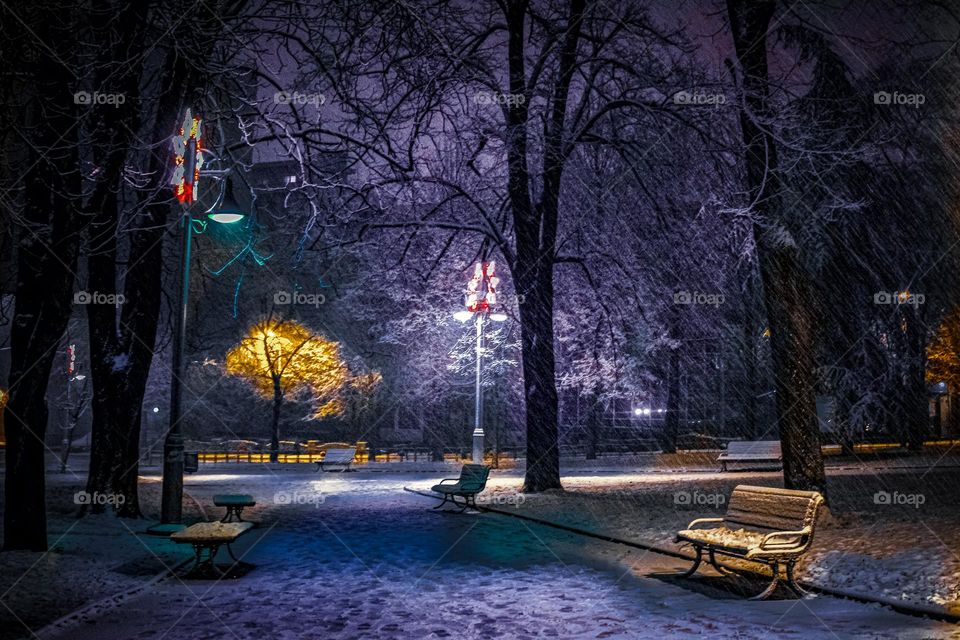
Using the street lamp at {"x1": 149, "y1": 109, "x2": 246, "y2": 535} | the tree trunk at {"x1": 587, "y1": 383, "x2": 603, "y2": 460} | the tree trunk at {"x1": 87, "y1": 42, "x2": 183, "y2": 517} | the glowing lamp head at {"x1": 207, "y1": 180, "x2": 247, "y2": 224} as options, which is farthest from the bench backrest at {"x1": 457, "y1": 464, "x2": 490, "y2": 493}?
the tree trunk at {"x1": 587, "y1": 383, "x2": 603, "y2": 460}

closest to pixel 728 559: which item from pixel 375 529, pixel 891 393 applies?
pixel 375 529

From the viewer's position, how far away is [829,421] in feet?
94.5

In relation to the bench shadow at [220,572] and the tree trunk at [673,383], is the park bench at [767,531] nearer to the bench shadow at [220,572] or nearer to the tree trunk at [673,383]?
the bench shadow at [220,572]

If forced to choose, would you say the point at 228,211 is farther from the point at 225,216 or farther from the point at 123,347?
the point at 123,347

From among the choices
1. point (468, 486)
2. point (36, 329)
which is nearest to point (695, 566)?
point (468, 486)

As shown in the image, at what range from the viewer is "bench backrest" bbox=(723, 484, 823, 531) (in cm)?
916

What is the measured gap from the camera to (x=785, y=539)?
9156 millimetres

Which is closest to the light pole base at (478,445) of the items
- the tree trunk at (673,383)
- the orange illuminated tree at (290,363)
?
the tree trunk at (673,383)

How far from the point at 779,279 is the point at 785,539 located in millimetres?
5757

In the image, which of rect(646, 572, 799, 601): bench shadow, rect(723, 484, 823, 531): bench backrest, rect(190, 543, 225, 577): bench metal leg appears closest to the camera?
rect(646, 572, 799, 601): bench shadow

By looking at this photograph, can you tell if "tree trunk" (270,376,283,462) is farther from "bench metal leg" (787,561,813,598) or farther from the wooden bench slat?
"bench metal leg" (787,561,813,598)

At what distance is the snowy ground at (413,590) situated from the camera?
24.1 ft

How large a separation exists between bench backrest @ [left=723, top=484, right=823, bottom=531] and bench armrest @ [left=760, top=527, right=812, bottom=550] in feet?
0.40

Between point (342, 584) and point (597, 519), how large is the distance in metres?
7.05
